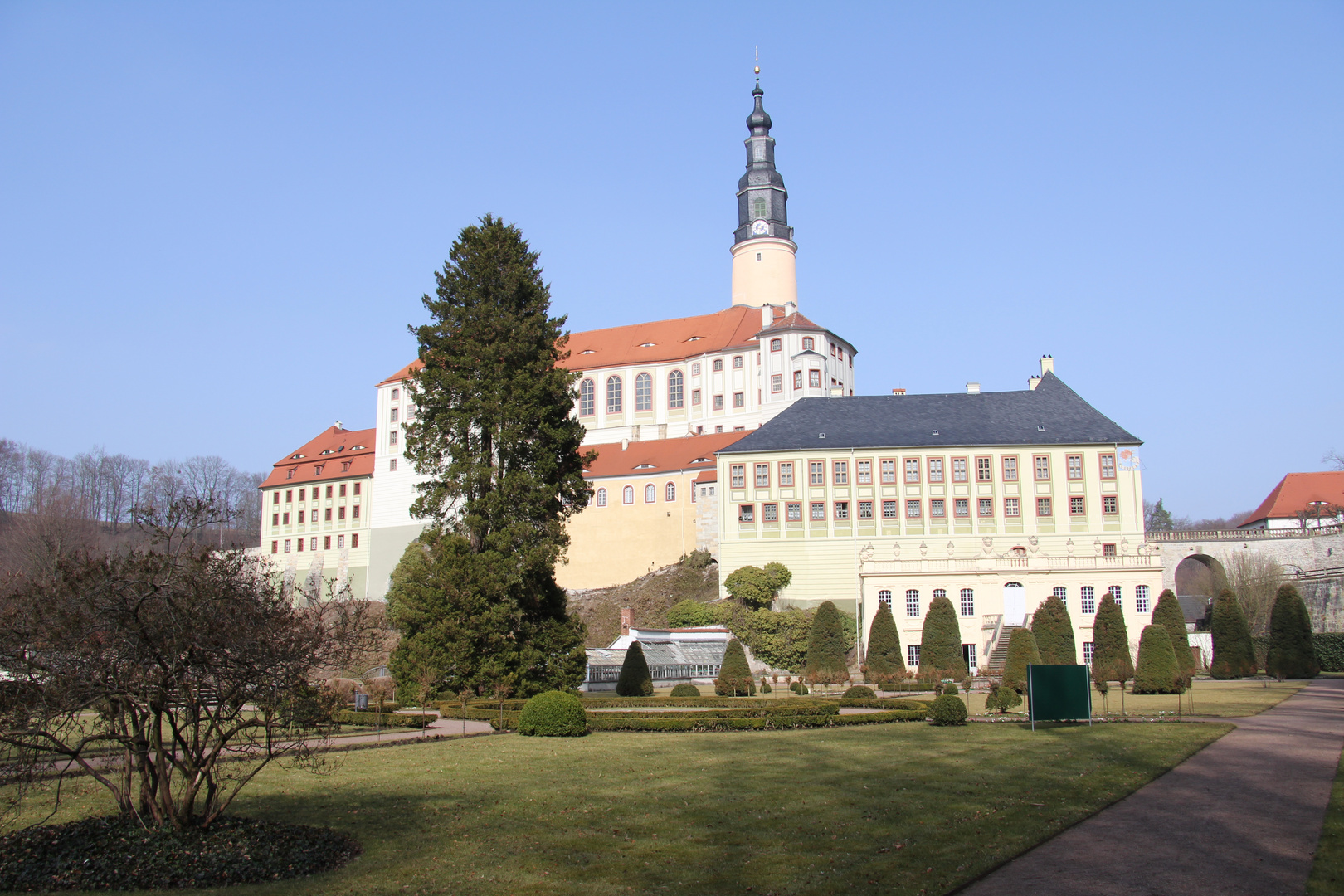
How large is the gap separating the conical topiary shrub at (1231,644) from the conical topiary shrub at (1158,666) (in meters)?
14.6

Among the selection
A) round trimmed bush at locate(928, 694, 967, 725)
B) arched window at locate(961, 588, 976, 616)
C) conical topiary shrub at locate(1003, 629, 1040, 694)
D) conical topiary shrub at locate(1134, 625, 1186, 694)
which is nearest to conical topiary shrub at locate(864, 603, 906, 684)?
arched window at locate(961, 588, 976, 616)

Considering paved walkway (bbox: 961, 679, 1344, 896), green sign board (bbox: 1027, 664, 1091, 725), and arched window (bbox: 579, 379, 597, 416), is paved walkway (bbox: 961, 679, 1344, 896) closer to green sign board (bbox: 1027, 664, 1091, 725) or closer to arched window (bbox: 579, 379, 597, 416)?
green sign board (bbox: 1027, 664, 1091, 725)

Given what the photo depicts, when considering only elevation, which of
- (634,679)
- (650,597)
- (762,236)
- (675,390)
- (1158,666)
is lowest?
(634,679)

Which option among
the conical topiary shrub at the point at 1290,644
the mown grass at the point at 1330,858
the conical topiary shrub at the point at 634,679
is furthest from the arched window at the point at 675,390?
the mown grass at the point at 1330,858

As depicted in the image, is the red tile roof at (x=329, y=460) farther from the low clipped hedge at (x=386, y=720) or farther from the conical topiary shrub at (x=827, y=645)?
the low clipped hedge at (x=386, y=720)

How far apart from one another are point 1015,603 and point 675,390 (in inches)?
1683

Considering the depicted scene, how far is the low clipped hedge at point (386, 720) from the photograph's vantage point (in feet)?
73.2

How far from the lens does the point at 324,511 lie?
91.4 metres

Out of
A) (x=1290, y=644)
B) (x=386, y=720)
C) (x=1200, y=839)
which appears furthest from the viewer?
(x=1290, y=644)

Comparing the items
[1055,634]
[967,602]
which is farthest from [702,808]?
[967,602]

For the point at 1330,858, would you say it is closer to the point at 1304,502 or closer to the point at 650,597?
the point at 650,597

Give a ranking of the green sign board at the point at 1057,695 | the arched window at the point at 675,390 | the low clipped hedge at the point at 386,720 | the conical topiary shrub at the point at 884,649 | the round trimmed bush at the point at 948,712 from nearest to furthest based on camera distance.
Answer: the green sign board at the point at 1057,695 → the round trimmed bush at the point at 948,712 → the low clipped hedge at the point at 386,720 → the conical topiary shrub at the point at 884,649 → the arched window at the point at 675,390

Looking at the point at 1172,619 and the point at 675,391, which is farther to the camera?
the point at 675,391

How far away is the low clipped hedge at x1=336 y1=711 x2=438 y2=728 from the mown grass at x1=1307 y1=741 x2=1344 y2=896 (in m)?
16.2
